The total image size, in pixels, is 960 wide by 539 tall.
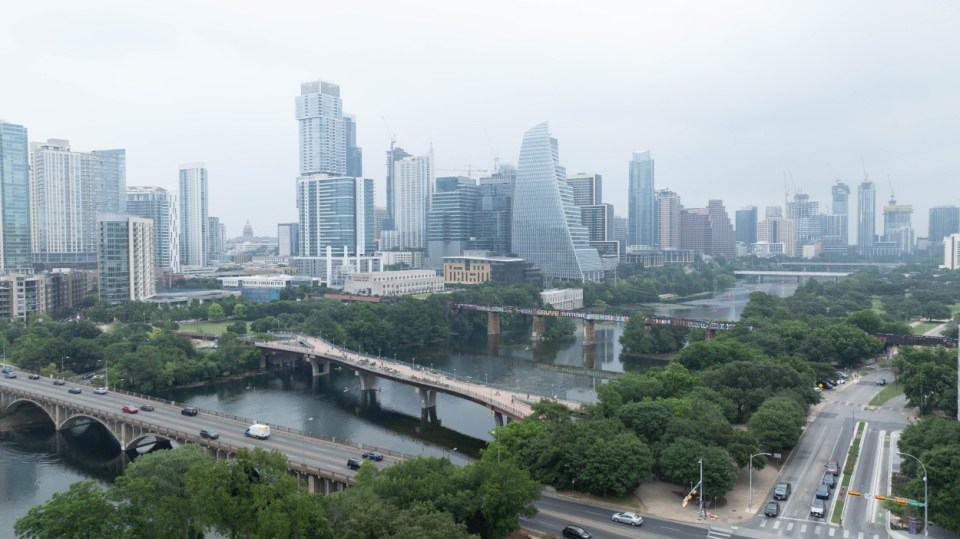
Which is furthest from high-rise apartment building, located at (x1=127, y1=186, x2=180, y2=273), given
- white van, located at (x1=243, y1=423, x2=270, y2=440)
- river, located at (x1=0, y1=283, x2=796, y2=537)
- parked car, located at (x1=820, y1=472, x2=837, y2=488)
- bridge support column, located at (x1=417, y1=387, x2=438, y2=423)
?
parked car, located at (x1=820, y1=472, x2=837, y2=488)

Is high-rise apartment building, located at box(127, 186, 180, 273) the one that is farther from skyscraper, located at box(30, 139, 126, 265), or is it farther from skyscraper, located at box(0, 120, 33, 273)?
skyscraper, located at box(0, 120, 33, 273)

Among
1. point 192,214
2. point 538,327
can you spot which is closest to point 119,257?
point 538,327

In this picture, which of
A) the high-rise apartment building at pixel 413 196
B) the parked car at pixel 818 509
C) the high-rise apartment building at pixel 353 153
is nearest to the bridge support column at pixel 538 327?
the parked car at pixel 818 509

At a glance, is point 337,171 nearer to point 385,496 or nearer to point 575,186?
point 575,186

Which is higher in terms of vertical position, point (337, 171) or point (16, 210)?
point (337, 171)

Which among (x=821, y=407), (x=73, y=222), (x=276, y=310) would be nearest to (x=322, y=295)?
(x=276, y=310)

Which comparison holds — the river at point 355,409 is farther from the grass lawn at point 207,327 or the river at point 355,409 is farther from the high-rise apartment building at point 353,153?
the high-rise apartment building at point 353,153
